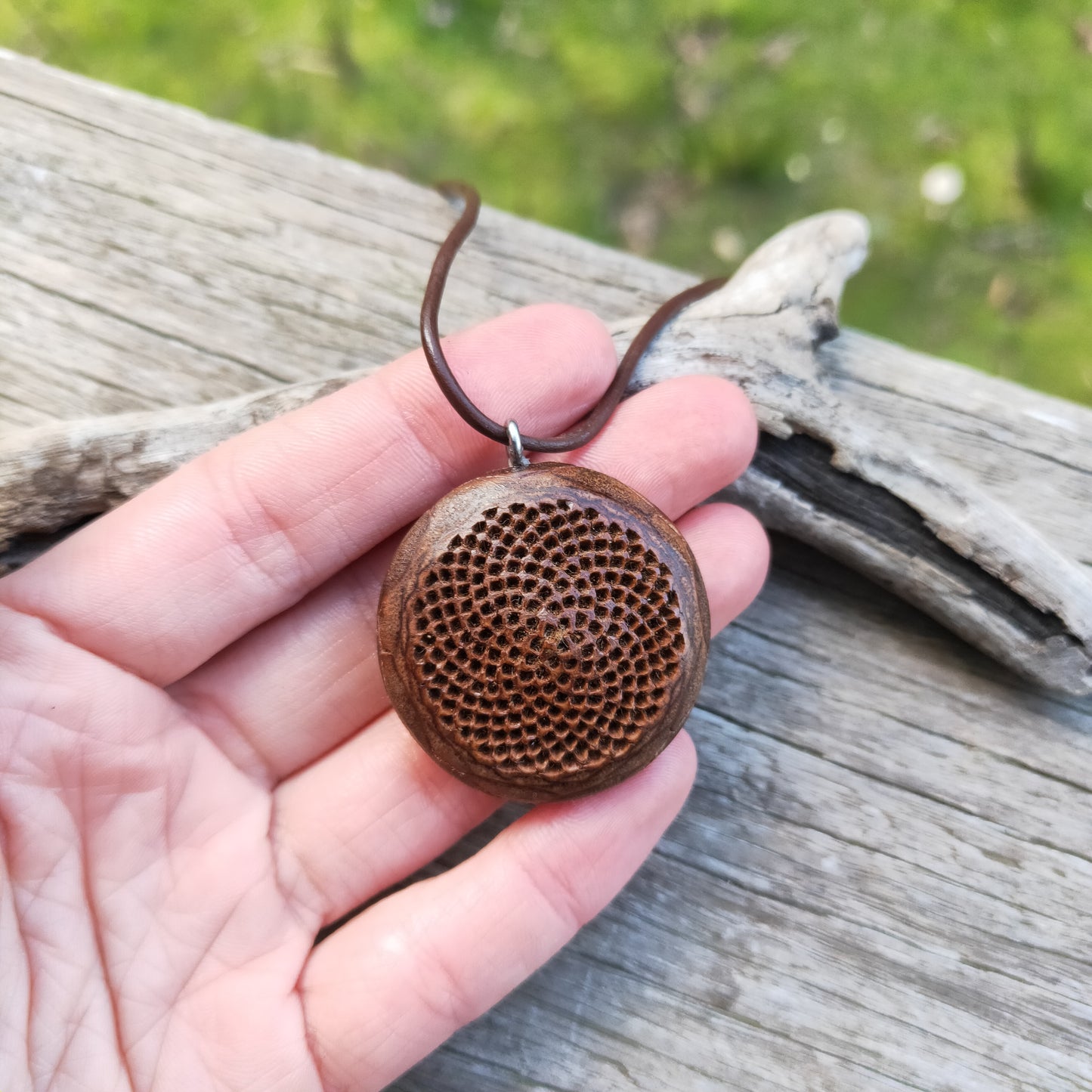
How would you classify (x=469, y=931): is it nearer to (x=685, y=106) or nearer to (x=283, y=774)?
(x=283, y=774)

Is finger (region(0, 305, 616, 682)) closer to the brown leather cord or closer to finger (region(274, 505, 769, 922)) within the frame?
the brown leather cord

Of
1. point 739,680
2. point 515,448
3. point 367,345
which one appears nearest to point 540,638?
point 515,448

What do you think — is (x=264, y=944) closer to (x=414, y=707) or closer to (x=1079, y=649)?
(x=414, y=707)

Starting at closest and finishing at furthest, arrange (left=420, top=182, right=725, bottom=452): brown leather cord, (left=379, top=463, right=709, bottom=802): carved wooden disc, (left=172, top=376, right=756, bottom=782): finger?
(left=379, top=463, right=709, bottom=802): carved wooden disc
(left=420, top=182, right=725, bottom=452): brown leather cord
(left=172, top=376, right=756, bottom=782): finger

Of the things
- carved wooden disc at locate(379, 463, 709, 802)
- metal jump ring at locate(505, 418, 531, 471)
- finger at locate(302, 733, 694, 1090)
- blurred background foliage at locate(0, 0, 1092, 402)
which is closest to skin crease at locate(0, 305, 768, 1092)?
finger at locate(302, 733, 694, 1090)

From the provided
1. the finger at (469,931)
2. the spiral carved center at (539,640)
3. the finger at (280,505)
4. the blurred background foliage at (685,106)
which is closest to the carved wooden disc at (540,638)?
the spiral carved center at (539,640)

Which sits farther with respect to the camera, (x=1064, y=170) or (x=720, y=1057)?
(x=1064, y=170)

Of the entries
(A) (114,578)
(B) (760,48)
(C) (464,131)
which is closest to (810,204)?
(B) (760,48)
